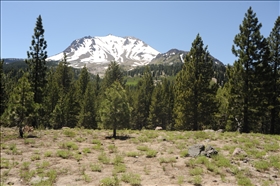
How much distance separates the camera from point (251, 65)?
27031 millimetres

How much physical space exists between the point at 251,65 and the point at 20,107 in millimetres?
26665

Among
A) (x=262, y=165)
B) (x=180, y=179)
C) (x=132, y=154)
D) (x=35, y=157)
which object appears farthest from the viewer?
(x=132, y=154)

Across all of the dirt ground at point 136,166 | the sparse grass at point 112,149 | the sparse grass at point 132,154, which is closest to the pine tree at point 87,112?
the dirt ground at point 136,166

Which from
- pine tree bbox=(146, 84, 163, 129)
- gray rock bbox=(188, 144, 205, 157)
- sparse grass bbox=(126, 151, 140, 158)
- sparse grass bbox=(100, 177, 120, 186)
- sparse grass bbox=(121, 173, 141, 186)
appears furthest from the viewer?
pine tree bbox=(146, 84, 163, 129)

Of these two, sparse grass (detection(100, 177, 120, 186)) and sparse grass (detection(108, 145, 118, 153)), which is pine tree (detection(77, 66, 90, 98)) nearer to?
sparse grass (detection(108, 145, 118, 153))

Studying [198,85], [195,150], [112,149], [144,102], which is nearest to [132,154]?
[112,149]

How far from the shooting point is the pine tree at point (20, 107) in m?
20.5

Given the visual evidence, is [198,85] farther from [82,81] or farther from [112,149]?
[82,81]

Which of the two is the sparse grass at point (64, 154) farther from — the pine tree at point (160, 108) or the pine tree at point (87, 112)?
the pine tree at point (160, 108)

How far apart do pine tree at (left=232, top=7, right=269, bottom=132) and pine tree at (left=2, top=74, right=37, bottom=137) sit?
23.8 m

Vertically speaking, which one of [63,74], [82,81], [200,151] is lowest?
[200,151]

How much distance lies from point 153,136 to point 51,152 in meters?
10.6

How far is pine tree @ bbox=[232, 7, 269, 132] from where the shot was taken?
26484 millimetres

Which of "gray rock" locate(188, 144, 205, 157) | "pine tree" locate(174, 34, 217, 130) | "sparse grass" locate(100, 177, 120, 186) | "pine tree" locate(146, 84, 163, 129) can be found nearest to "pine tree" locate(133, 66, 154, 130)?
"pine tree" locate(146, 84, 163, 129)
